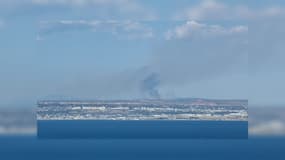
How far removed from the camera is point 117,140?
336ft

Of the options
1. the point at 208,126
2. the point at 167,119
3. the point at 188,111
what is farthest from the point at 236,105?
the point at 208,126

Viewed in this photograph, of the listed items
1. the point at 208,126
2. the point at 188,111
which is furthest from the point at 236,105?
the point at 208,126

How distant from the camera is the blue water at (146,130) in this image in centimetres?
9744

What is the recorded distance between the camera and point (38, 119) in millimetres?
79250

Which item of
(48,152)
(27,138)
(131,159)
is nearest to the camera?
(131,159)

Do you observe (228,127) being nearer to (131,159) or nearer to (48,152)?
(48,152)

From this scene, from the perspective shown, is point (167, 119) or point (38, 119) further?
point (167, 119)

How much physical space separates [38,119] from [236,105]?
13.6 metres

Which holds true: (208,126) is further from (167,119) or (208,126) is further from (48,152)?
(48,152)

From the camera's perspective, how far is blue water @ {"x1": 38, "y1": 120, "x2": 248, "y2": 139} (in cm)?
9744

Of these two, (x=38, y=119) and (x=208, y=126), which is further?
(x=208, y=126)

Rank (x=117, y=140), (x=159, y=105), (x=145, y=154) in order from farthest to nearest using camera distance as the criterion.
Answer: (x=117, y=140) < (x=159, y=105) < (x=145, y=154)

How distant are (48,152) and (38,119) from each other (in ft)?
13.2

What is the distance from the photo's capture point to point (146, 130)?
10400 centimetres
